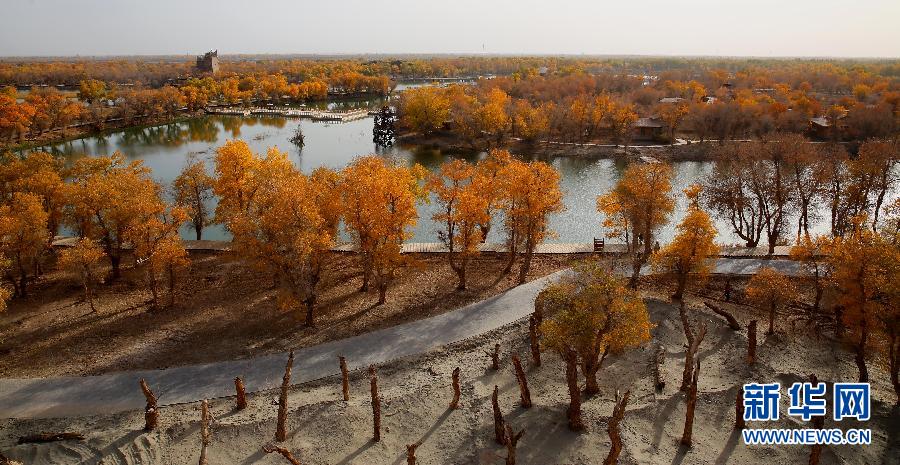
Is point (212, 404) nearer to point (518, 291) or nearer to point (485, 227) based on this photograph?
point (518, 291)

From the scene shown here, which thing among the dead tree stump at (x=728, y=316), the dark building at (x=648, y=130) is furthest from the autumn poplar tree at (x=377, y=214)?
the dark building at (x=648, y=130)

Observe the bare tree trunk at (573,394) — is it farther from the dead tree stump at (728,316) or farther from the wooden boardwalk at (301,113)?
the wooden boardwalk at (301,113)

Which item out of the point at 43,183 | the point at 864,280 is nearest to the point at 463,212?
the point at 864,280

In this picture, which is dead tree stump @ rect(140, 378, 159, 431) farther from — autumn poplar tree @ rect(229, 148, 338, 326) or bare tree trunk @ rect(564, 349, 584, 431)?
bare tree trunk @ rect(564, 349, 584, 431)

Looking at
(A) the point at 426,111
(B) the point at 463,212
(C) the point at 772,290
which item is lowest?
(C) the point at 772,290

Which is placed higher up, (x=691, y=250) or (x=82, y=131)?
(x=82, y=131)

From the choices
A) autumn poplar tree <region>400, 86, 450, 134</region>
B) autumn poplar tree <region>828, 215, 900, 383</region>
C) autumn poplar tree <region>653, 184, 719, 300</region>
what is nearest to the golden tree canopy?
autumn poplar tree <region>828, 215, 900, 383</region>

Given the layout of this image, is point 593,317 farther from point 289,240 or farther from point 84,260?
point 84,260
